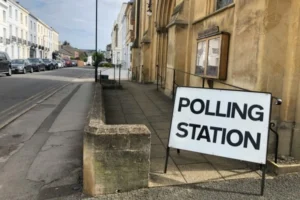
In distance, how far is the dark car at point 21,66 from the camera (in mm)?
29469

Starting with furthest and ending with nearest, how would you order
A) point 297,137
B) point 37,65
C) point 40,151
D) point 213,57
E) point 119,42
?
point 119,42
point 37,65
point 213,57
point 40,151
point 297,137

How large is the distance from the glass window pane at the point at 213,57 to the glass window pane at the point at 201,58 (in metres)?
0.35

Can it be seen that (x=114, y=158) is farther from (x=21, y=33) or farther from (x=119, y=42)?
(x=119, y=42)

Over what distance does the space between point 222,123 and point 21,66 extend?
30.1 metres

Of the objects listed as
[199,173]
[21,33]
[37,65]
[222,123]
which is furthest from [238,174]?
[21,33]

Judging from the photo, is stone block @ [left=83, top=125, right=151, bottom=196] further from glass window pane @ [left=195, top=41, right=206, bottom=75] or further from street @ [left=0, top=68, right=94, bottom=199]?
glass window pane @ [left=195, top=41, right=206, bottom=75]

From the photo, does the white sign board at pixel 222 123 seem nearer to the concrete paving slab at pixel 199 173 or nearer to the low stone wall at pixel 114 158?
the concrete paving slab at pixel 199 173

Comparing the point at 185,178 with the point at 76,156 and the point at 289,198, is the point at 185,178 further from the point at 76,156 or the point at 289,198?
the point at 76,156

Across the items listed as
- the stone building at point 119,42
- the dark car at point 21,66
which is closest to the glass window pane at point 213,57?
the dark car at point 21,66

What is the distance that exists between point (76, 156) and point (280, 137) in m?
3.35

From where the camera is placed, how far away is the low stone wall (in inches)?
133

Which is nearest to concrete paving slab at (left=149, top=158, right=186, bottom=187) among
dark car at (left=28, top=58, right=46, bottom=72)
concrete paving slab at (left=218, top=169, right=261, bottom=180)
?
concrete paving slab at (left=218, top=169, right=261, bottom=180)

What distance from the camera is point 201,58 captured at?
7.63 m

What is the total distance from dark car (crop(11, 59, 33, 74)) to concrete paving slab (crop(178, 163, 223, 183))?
28.9 meters
